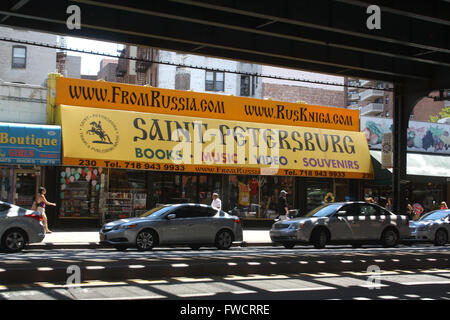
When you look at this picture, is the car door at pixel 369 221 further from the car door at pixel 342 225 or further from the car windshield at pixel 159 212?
the car windshield at pixel 159 212

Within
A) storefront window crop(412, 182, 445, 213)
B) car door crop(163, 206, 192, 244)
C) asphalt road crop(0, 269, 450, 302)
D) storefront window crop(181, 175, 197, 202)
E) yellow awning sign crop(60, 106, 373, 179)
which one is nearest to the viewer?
asphalt road crop(0, 269, 450, 302)

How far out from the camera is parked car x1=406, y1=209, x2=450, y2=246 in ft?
73.0

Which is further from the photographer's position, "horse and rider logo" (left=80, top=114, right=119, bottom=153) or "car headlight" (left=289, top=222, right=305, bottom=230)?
"horse and rider logo" (left=80, top=114, right=119, bottom=153)

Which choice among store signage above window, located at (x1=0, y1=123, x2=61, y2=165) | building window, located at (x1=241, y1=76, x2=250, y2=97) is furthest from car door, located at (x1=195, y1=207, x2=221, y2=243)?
building window, located at (x1=241, y1=76, x2=250, y2=97)

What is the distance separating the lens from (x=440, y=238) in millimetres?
22375

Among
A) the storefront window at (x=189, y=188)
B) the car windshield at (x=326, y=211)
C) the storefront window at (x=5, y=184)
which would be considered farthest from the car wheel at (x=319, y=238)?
the storefront window at (x=5, y=184)

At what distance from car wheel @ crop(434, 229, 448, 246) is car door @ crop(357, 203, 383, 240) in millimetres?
3481

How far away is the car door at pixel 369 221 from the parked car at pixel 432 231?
9.10ft

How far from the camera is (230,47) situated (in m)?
18.6

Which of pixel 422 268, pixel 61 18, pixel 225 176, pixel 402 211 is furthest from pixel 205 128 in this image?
pixel 422 268

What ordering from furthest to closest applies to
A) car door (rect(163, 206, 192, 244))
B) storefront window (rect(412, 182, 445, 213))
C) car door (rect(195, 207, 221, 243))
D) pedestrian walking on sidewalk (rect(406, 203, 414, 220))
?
storefront window (rect(412, 182, 445, 213)), pedestrian walking on sidewalk (rect(406, 203, 414, 220)), car door (rect(195, 207, 221, 243)), car door (rect(163, 206, 192, 244))

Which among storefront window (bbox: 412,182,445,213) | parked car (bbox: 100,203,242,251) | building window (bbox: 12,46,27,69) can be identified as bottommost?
parked car (bbox: 100,203,242,251)

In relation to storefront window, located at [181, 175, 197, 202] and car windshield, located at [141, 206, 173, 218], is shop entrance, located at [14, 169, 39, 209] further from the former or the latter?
car windshield, located at [141, 206, 173, 218]

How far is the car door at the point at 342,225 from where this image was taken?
19156 mm
